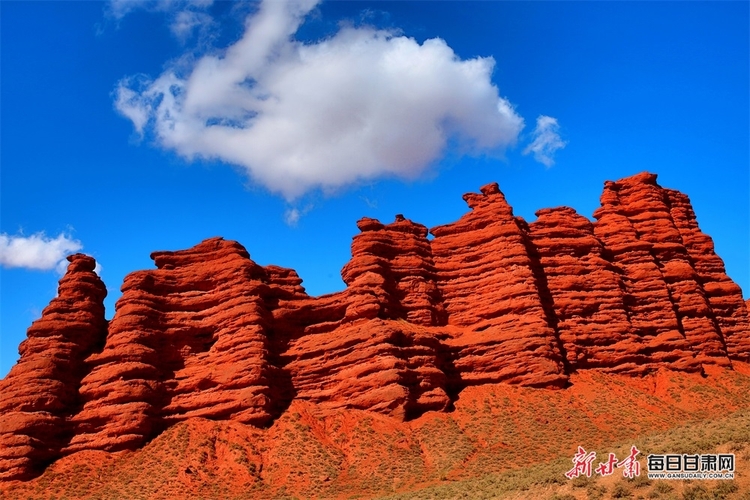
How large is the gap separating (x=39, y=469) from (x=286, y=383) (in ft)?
59.9

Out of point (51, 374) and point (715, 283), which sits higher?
point (715, 283)

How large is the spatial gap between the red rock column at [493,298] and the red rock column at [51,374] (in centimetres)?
3086

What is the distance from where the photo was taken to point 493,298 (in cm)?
5344

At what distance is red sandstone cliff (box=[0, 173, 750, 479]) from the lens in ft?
145

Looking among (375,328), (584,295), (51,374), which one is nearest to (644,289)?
(584,295)

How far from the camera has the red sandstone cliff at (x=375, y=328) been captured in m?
44.3

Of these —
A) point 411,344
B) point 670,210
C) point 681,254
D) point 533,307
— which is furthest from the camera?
point 670,210

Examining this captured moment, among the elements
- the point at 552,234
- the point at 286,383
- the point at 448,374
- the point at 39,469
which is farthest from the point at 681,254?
the point at 39,469

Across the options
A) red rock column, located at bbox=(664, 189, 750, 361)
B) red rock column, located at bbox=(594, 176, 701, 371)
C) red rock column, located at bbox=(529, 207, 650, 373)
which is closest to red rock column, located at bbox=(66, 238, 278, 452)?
red rock column, located at bbox=(529, 207, 650, 373)

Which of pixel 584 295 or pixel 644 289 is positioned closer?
pixel 584 295

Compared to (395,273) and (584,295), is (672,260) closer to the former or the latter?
(584,295)

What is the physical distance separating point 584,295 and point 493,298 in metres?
9.22

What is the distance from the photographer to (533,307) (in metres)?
51.2

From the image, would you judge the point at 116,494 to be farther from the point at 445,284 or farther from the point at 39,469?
the point at 445,284
